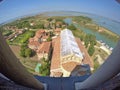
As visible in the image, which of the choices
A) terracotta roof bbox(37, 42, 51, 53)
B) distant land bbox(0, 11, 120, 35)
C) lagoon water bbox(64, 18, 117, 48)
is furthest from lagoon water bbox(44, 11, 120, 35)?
terracotta roof bbox(37, 42, 51, 53)

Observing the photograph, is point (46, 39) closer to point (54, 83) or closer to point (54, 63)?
point (54, 63)

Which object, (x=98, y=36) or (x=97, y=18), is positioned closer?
(x=97, y=18)

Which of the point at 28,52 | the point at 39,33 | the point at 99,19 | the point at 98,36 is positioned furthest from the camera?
the point at 98,36

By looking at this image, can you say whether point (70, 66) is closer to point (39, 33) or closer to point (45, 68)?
point (45, 68)

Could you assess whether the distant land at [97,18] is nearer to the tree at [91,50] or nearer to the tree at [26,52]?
the tree at [91,50]

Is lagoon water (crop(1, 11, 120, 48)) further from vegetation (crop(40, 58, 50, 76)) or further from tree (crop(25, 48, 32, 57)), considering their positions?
vegetation (crop(40, 58, 50, 76))

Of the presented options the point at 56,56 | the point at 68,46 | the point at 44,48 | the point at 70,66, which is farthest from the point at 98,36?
the point at 70,66

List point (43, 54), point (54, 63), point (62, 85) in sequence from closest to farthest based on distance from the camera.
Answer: point (62, 85)
point (54, 63)
point (43, 54)

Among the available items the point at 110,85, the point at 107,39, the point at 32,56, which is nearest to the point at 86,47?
the point at 107,39

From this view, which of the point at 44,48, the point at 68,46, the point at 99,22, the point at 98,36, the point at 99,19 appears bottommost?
the point at 98,36

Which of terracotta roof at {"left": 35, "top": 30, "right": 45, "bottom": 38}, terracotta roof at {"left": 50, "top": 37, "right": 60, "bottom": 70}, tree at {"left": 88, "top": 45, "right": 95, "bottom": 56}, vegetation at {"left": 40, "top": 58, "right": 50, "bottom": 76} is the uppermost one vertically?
terracotta roof at {"left": 35, "top": 30, "right": 45, "bottom": 38}

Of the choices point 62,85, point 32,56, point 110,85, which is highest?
point 110,85
